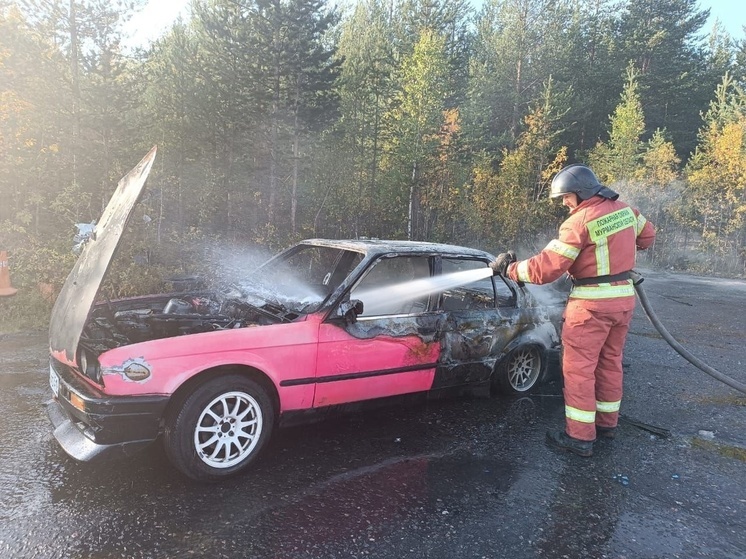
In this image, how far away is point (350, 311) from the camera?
11.7ft

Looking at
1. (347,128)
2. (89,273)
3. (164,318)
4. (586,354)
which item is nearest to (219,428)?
(164,318)

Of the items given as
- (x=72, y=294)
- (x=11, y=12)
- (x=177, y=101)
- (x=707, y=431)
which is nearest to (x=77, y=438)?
(x=72, y=294)

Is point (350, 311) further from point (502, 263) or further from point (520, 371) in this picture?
point (520, 371)

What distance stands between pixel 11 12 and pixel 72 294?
13660mm

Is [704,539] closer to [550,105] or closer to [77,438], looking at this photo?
[77,438]

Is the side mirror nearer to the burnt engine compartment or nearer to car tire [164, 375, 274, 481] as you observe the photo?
the burnt engine compartment

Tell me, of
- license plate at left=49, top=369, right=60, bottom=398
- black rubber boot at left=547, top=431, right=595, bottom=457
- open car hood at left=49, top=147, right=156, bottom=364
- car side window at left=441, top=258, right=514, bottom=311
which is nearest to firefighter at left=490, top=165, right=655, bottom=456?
black rubber boot at left=547, top=431, right=595, bottom=457

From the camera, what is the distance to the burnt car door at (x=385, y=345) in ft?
11.6

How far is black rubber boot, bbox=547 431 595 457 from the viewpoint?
3738 millimetres

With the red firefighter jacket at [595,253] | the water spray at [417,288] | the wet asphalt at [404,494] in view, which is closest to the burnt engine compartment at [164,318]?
the wet asphalt at [404,494]

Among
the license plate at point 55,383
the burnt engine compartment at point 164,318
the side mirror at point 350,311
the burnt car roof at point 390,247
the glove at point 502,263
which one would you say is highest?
the burnt car roof at point 390,247

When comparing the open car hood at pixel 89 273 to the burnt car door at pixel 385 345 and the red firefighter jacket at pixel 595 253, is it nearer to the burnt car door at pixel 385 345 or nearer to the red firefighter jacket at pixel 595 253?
the burnt car door at pixel 385 345

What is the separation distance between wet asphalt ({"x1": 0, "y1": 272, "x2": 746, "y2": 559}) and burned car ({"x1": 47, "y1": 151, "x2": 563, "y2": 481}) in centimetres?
28

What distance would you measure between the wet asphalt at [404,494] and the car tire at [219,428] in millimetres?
129
